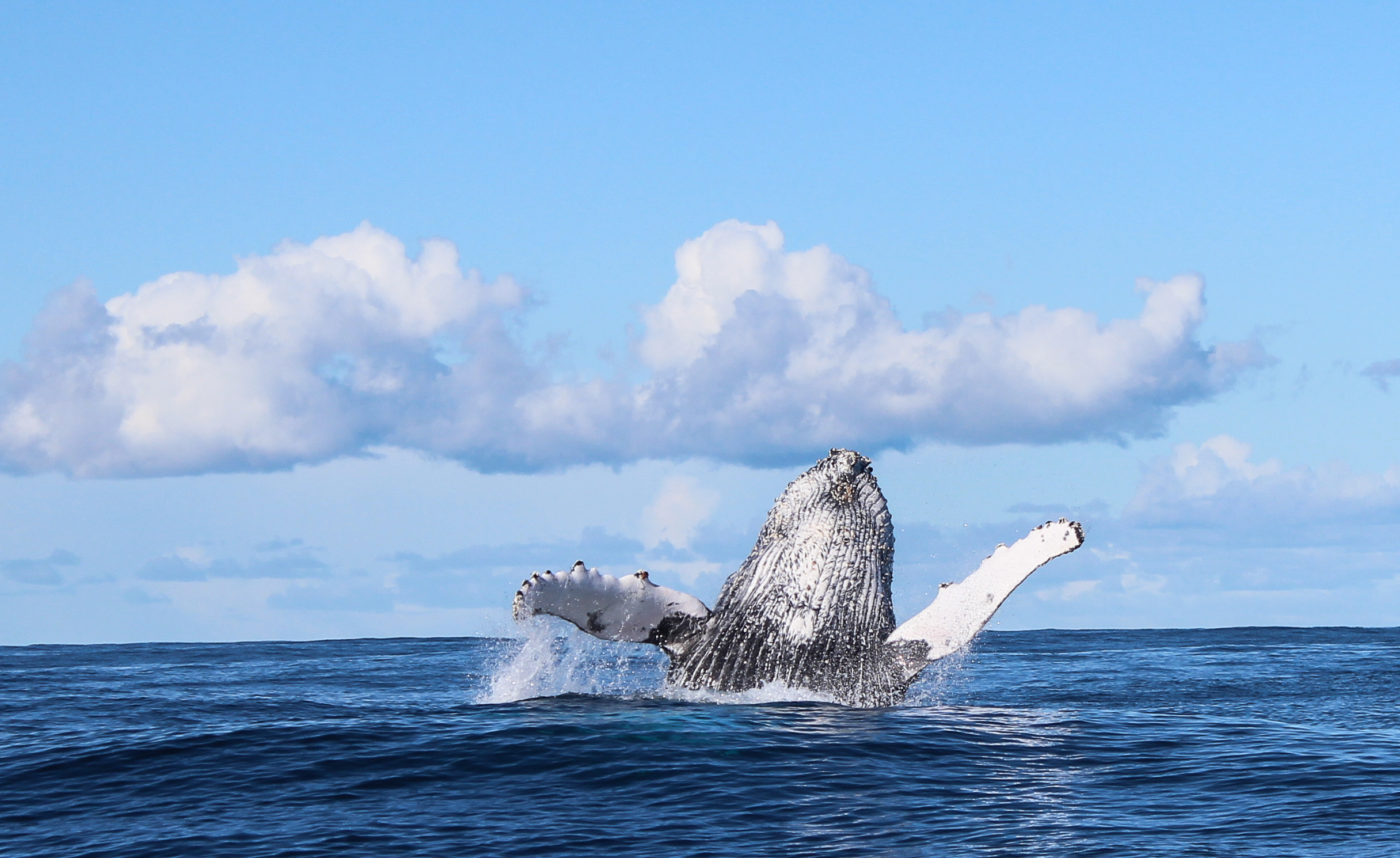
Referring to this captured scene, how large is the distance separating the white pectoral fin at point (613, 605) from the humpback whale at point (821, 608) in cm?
1

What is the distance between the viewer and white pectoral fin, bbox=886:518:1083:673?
1402 centimetres

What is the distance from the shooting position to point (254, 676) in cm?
2597

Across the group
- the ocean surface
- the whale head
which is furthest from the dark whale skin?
the ocean surface

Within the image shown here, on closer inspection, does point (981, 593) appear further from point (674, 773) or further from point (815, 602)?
point (674, 773)

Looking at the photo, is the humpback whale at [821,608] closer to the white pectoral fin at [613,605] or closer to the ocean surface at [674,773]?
the white pectoral fin at [613,605]

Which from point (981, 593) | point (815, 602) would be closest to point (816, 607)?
point (815, 602)

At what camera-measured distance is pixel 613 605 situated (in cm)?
1406

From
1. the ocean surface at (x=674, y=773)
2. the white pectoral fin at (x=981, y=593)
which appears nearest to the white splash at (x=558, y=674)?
the ocean surface at (x=674, y=773)

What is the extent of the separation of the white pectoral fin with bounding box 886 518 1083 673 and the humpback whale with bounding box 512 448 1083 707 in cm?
1

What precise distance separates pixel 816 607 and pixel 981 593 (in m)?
1.81

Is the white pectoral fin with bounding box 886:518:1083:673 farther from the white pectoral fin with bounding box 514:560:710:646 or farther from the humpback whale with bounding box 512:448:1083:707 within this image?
the white pectoral fin with bounding box 514:560:710:646

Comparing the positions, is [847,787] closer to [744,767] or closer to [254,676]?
[744,767]

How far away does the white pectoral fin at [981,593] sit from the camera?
14016 mm

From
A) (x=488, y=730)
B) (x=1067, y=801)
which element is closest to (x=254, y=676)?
(x=488, y=730)
